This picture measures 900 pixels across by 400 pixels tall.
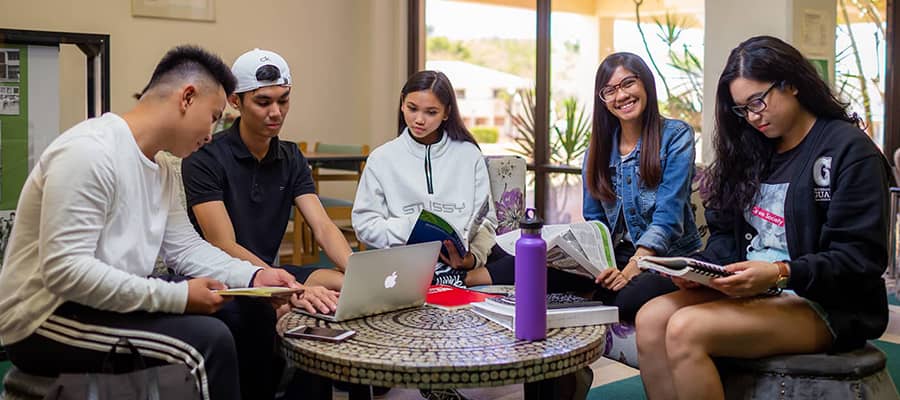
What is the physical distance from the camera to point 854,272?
193 centimetres

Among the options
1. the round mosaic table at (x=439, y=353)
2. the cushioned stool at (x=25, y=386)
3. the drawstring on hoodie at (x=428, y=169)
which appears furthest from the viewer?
the drawstring on hoodie at (x=428, y=169)

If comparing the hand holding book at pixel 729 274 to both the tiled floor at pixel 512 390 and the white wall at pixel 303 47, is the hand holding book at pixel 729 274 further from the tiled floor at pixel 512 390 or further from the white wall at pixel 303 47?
the white wall at pixel 303 47

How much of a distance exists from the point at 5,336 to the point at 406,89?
1618mm

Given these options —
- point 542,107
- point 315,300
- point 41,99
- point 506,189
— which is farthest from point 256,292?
point 542,107

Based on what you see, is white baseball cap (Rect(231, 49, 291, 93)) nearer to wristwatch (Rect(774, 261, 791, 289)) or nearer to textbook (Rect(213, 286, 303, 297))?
textbook (Rect(213, 286, 303, 297))

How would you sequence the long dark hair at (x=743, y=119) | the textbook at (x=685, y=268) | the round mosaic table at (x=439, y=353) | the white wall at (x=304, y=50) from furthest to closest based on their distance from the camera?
1. the white wall at (x=304, y=50)
2. the long dark hair at (x=743, y=119)
3. the textbook at (x=685, y=268)
4. the round mosaic table at (x=439, y=353)

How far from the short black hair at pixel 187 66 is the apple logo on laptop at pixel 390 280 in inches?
23.8

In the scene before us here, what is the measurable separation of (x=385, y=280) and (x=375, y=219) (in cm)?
100

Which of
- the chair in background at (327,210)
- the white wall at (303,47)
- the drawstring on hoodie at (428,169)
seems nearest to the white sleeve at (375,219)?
the drawstring on hoodie at (428,169)

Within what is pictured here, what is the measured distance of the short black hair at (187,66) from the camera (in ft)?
6.49

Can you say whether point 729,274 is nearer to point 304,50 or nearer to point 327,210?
point 327,210

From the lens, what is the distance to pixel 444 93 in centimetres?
300

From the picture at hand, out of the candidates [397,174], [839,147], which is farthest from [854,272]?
[397,174]

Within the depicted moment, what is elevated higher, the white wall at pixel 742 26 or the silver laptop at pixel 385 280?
the white wall at pixel 742 26
